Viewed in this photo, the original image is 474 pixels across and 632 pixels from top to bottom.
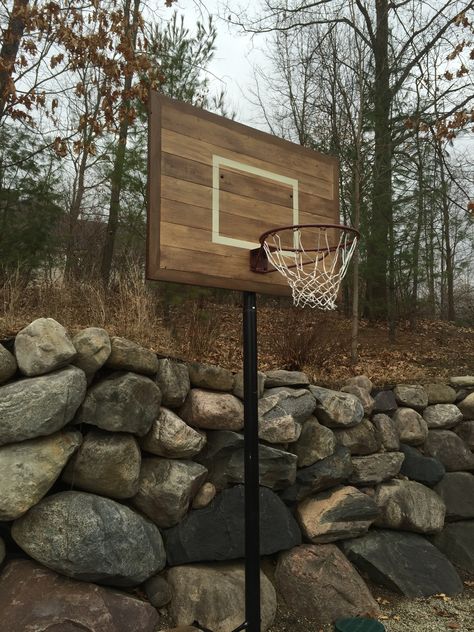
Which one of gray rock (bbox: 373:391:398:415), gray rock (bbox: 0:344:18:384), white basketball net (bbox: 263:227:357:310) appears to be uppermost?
white basketball net (bbox: 263:227:357:310)

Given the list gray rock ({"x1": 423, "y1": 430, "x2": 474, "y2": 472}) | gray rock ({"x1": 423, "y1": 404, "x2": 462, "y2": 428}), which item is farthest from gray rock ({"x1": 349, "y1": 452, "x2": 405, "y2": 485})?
gray rock ({"x1": 423, "y1": 404, "x2": 462, "y2": 428})

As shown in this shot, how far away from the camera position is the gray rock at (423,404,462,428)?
4.71 m

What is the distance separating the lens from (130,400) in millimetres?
3025

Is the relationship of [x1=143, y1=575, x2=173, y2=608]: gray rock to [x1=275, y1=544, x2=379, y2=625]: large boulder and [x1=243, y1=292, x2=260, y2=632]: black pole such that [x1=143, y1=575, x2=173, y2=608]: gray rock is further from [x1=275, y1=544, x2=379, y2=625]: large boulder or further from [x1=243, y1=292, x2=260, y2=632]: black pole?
[x1=275, y1=544, x2=379, y2=625]: large boulder

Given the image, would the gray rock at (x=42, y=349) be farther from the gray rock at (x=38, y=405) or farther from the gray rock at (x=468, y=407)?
the gray rock at (x=468, y=407)

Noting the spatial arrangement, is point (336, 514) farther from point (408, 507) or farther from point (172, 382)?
point (172, 382)

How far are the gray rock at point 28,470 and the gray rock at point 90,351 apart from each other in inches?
17.1

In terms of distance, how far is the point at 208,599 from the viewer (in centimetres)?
306

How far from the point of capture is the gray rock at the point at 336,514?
12.0 feet

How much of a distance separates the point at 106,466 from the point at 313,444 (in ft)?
5.42

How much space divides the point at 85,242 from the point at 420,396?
25.0 feet

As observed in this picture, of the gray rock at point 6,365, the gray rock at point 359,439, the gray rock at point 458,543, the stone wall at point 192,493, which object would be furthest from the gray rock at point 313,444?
the gray rock at point 6,365

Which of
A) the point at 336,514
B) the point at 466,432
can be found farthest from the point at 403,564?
the point at 466,432

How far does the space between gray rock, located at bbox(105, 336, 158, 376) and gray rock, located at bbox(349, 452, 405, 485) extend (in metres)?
1.97
